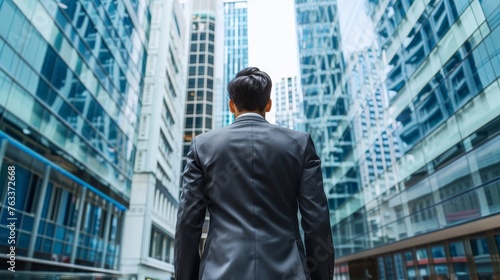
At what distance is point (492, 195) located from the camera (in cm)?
1002

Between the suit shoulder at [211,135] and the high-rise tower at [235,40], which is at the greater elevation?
the high-rise tower at [235,40]

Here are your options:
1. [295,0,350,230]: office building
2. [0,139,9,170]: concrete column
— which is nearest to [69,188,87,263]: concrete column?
[0,139,9,170]: concrete column

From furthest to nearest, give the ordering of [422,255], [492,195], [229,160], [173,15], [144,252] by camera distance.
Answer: [173,15], [144,252], [422,255], [492,195], [229,160]

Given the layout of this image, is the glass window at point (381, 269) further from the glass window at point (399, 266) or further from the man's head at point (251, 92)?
the man's head at point (251, 92)

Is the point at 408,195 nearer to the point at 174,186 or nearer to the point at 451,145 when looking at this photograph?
the point at 451,145

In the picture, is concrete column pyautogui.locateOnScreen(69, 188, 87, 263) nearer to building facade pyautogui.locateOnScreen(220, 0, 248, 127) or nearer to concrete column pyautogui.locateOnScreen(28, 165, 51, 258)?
concrete column pyautogui.locateOnScreen(28, 165, 51, 258)

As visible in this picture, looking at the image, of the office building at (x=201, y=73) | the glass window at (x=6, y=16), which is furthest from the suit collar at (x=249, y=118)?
the office building at (x=201, y=73)

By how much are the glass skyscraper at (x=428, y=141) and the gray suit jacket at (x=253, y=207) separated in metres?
10.6

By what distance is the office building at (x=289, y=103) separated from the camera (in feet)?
139

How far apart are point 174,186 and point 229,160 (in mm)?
43231

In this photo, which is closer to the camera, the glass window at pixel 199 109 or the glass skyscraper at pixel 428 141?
the glass skyscraper at pixel 428 141

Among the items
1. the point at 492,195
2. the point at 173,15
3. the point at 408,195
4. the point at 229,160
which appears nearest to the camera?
the point at 229,160

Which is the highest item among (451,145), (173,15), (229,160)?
(173,15)

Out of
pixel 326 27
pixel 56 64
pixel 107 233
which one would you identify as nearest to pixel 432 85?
pixel 56 64
